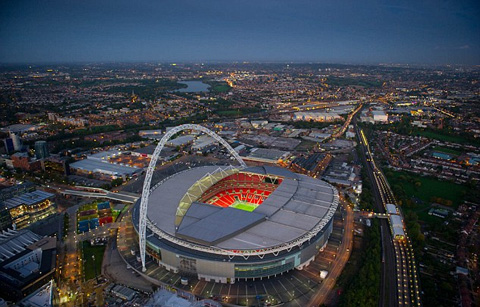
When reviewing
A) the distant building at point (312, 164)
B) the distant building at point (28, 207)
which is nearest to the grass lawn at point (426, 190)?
the distant building at point (312, 164)

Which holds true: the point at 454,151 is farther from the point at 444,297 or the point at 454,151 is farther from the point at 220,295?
the point at 220,295

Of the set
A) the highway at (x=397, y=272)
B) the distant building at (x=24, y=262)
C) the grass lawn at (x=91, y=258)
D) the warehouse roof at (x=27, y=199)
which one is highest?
the warehouse roof at (x=27, y=199)

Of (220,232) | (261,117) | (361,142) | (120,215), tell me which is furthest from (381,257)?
(261,117)

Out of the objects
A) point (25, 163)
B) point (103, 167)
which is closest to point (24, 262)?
point (103, 167)

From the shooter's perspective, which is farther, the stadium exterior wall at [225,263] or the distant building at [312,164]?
the distant building at [312,164]

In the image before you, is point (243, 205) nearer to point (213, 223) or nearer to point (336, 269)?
point (213, 223)

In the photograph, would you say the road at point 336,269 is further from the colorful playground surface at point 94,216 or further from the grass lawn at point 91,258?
the colorful playground surface at point 94,216

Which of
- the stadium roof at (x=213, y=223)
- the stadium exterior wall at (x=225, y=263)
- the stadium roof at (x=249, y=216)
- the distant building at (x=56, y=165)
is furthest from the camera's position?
the distant building at (x=56, y=165)
